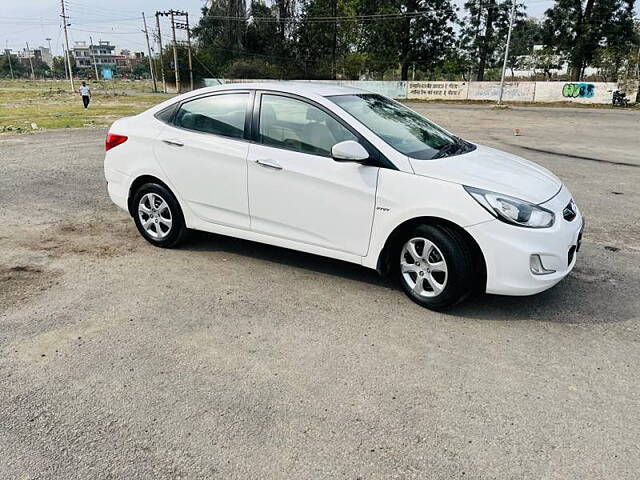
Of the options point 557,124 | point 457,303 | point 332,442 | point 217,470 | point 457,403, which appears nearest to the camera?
point 217,470

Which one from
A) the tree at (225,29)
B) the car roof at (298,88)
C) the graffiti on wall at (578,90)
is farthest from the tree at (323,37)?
the car roof at (298,88)

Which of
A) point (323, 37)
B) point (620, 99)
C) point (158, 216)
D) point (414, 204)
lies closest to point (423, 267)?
point (414, 204)

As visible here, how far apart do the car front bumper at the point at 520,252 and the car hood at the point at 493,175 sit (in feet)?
0.73

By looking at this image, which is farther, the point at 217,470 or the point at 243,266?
the point at 243,266

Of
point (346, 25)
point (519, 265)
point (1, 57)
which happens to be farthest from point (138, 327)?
point (1, 57)

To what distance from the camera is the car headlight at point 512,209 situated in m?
3.68

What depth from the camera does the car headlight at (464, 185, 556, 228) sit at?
145 inches

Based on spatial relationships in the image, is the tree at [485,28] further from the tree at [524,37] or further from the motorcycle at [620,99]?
the motorcycle at [620,99]

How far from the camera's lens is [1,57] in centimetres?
13288

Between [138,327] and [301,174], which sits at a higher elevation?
[301,174]

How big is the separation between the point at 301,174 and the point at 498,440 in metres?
2.54

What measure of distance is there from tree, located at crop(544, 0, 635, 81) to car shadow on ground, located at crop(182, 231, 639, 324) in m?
51.9

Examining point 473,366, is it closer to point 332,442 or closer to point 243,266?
point 332,442

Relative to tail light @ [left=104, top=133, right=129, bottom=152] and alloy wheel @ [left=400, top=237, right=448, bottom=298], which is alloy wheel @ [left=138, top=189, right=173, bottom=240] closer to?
tail light @ [left=104, top=133, right=129, bottom=152]
